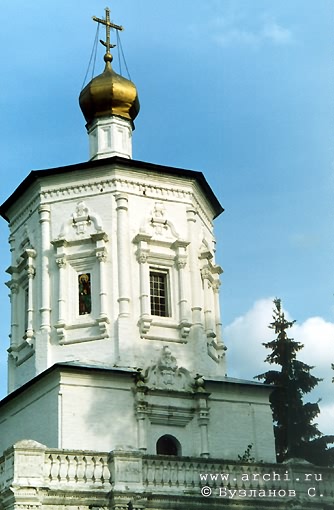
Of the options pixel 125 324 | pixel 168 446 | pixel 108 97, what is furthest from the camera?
pixel 108 97

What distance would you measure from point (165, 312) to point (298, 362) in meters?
10.8

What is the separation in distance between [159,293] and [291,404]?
10.4m

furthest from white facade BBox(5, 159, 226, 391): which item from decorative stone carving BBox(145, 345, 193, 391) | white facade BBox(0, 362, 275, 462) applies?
white facade BBox(0, 362, 275, 462)

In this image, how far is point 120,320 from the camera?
23719mm

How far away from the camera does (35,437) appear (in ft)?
75.3

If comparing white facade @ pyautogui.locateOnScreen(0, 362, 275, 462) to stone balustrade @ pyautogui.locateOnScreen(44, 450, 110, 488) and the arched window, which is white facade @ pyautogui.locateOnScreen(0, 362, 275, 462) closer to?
the arched window

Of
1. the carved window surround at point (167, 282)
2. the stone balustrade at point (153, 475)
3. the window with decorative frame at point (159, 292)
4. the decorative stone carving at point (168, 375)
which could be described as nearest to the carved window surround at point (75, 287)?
the carved window surround at point (167, 282)

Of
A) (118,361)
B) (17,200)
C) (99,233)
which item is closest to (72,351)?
(118,361)

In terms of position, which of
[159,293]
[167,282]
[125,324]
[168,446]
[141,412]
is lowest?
[168,446]

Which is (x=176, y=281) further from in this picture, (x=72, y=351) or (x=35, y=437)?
(x=35, y=437)

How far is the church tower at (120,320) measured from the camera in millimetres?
22688

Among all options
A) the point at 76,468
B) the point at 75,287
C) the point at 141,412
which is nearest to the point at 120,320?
the point at 75,287

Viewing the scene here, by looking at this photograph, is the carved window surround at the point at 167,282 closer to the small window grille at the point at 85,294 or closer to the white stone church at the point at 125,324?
the white stone church at the point at 125,324

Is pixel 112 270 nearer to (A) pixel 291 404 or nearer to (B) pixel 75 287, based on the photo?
(B) pixel 75 287
